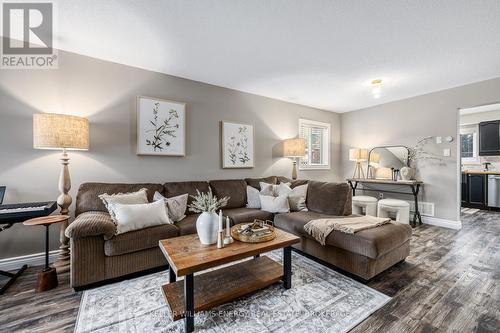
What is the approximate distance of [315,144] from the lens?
5027mm

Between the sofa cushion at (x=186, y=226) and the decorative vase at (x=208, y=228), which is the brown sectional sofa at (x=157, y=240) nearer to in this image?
the sofa cushion at (x=186, y=226)

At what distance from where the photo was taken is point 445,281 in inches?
79.1

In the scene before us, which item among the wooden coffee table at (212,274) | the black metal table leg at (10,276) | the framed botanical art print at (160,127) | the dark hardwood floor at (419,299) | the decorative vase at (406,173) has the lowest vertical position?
the dark hardwood floor at (419,299)

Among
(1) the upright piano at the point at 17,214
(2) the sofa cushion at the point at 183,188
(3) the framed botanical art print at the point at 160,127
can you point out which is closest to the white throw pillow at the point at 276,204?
(2) the sofa cushion at the point at 183,188

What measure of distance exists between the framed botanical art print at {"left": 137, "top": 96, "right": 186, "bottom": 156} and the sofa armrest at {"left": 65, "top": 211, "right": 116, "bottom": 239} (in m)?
1.17

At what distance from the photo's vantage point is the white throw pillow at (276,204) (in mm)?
2990

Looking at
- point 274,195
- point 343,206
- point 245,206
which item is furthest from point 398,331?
point 245,206

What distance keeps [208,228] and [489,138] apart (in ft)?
23.3

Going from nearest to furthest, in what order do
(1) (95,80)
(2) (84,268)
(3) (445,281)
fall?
(2) (84,268) < (3) (445,281) < (1) (95,80)

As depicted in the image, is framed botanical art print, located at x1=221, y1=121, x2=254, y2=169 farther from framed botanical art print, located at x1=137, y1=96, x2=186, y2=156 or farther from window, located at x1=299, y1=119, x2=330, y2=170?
window, located at x1=299, y1=119, x2=330, y2=170

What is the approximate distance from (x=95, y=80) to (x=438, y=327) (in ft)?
13.5

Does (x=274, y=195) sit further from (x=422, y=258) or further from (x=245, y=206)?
(x=422, y=258)

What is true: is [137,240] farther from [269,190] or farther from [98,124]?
[269,190]

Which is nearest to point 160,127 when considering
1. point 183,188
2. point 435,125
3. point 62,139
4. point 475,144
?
point 183,188
